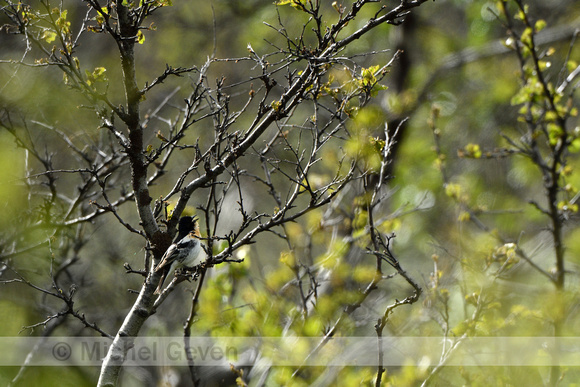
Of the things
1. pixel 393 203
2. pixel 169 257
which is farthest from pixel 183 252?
pixel 393 203

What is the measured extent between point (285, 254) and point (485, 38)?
7684mm

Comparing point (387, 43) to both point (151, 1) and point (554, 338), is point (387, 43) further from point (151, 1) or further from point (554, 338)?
point (151, 1)

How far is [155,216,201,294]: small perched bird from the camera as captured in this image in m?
3.20

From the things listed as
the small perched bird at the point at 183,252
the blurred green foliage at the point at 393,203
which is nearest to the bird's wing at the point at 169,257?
the small perched bird at the point at 183,252

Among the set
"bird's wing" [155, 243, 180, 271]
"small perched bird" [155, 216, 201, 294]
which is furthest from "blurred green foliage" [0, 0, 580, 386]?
"bird's wing" [155, 243, 180, 271]

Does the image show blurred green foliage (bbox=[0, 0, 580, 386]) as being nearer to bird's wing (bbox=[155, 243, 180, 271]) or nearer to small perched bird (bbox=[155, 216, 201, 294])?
small perched bird (bbox=[155, 216, 201, 294])

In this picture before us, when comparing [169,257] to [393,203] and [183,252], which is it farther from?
[393,203]

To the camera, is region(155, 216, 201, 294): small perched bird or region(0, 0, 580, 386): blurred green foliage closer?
region(155, 216, 201, 294): small perched bird

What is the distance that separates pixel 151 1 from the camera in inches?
119

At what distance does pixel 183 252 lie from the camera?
362cm

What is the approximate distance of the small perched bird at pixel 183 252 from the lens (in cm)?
320

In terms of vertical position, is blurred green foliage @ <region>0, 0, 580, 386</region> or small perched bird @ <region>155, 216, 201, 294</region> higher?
blurred green foliage @ <region>0, 0, 580, 386</region>

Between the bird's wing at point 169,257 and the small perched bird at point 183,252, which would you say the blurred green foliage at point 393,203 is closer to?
the small perched bird at point 183,252

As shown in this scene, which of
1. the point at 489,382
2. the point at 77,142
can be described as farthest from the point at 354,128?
the point at 77,142
